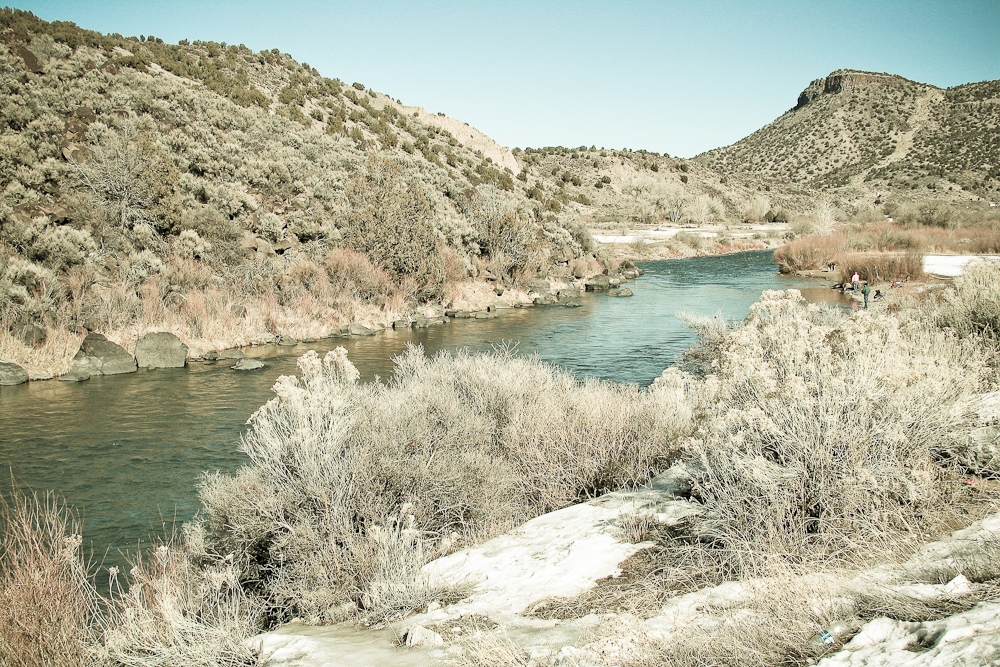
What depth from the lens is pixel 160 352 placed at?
51.1ft

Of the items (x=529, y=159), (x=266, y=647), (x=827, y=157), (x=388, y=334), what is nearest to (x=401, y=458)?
(x=266, y=647)

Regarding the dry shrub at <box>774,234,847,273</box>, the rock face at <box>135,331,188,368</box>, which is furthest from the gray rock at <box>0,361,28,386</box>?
the dry shrub at <box>774,234,847,273</box>

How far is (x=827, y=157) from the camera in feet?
324

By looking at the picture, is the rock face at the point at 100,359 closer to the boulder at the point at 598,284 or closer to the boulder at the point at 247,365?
the boulder at the point at 247,365

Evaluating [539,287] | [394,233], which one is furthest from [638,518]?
[539,287]

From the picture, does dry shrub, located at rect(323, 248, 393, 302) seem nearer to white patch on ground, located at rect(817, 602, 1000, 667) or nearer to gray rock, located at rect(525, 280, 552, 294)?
gray rock, located at rect(525, 280, 552, 294)

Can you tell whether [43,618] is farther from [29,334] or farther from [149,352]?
[29,334]

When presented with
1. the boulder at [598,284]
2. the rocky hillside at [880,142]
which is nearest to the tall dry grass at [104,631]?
the boulder at [598,284]

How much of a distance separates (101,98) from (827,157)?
103236 mm

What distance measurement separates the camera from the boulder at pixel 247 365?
1525 centimetres

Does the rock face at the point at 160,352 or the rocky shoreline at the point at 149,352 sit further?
the rock face at the point at 160,352

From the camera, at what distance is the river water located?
7926 millimetres

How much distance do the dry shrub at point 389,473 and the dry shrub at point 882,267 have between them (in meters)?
21.8

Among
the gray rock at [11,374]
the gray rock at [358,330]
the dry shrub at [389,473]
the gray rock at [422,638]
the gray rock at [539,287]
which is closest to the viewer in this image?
the gray rock at [422,638]
